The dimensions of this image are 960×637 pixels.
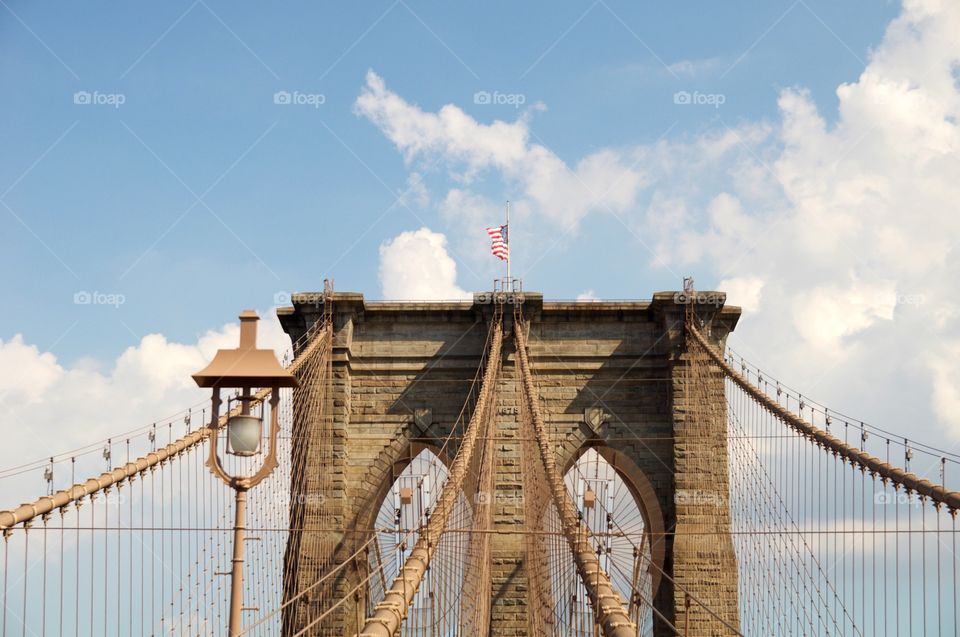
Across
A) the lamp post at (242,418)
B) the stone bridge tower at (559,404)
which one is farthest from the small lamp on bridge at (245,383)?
the stone bridge tower at (559,404)

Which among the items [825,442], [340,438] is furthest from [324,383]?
[825,442]

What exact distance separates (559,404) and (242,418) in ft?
71.1

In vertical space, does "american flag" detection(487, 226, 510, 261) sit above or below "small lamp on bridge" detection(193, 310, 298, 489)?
above

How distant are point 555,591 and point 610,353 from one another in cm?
629

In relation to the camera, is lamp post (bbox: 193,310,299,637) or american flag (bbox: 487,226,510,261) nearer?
lamp post (bbox: 193,310,299,637)

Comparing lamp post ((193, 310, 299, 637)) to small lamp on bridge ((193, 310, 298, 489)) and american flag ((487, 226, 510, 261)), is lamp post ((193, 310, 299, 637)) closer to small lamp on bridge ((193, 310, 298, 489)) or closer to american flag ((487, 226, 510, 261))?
small lamp on bridge ((193, 310, 298, 489))

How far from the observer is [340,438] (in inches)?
1169

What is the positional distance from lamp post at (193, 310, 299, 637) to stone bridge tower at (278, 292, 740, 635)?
1950cm

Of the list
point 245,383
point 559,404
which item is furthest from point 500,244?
point 245,383

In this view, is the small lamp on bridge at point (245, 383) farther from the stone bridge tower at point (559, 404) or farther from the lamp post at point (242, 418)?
the stone bridge tower at point (559, 404)

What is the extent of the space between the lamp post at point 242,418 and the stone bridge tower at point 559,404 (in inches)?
768

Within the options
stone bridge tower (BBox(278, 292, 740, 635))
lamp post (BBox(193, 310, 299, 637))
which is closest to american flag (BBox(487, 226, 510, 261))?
stone bridge tower (BBox(278, 292, 740, 635))

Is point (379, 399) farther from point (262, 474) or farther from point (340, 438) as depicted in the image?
point (262, 474)

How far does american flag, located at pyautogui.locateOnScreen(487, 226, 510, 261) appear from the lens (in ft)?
107
